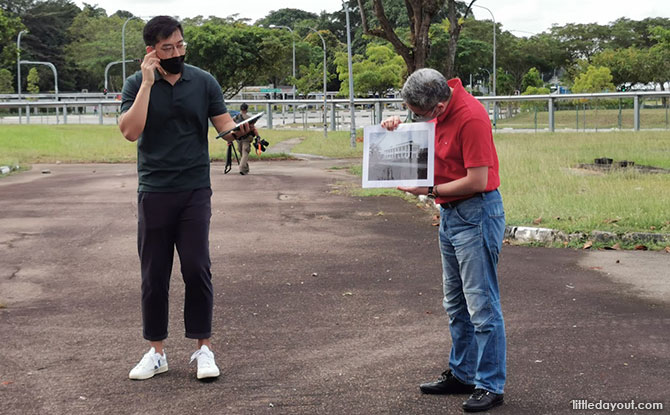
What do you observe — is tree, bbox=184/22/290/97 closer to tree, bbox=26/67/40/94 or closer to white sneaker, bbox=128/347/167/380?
tree, bbox=26/67/40/94

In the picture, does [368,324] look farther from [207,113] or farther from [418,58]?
[418,58]

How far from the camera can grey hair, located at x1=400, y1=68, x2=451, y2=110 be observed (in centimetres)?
430

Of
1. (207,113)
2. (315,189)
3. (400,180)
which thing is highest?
(207,113)

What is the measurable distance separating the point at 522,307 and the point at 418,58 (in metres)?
21.3

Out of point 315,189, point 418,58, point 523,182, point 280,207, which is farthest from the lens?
point 418,58

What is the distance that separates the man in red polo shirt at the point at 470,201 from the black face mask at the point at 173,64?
1.23 meters

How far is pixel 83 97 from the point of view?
82.3 metres

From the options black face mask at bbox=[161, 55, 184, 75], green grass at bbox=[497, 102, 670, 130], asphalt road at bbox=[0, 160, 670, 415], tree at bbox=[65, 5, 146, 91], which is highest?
tree at bbox=[65, 5, 146, 91]

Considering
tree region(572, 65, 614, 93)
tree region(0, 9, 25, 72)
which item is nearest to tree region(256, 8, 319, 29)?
tree region(572, 65, 614, 93)

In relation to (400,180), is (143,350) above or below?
below

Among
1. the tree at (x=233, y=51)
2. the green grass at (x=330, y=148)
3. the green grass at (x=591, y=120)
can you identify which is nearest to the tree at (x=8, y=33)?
the green grass at (x=330, y=148)

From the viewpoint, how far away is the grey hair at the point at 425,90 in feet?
14.1

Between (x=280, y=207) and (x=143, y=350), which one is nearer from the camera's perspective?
(x=143, y=350)

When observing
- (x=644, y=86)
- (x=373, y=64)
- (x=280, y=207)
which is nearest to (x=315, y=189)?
(x=280, y=207)
